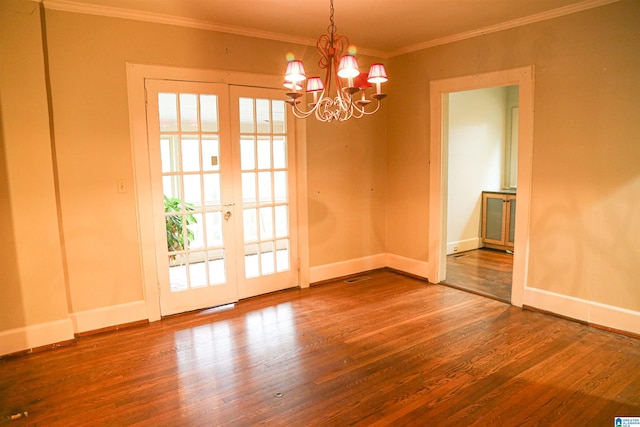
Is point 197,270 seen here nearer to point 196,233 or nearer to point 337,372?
point 196,233

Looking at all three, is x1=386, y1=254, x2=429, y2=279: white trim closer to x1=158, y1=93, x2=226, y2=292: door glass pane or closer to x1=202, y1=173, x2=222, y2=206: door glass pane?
x1=158, y1=93, x2=226, y2=292: door glass pane

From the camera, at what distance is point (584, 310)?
3594 millimetres

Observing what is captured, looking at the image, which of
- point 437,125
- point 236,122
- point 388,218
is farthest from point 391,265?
point 236,122

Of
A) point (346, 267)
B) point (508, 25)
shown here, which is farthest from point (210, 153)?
point (508, 25)

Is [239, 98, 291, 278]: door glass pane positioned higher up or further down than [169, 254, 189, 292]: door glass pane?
higher up

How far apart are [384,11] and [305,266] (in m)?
2.68

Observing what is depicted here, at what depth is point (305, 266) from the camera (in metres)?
4.68

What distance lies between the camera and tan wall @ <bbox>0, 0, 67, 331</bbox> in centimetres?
304

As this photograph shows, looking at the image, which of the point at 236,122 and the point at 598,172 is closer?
the point at 598,172

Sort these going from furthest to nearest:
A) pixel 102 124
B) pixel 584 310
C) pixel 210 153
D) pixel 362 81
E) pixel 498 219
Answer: pixel 498 219, pixel 210 153, pixel 584 310, pixel 102 124, pixel 362 81

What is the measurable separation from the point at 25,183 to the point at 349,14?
294cm

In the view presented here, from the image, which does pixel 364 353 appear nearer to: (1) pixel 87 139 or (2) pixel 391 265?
(2) pixel 391 265

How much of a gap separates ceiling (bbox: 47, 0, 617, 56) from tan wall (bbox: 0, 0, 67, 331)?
1.43 ft

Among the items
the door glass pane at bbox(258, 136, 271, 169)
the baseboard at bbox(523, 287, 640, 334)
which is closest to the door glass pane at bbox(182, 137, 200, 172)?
the door glass pane at bbox(258, 136, 271, 169)
